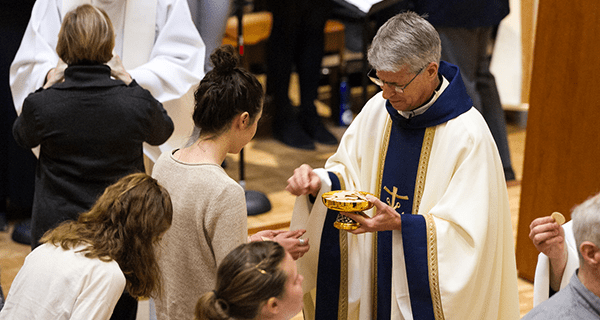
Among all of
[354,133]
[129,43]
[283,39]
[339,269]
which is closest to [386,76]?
[354,133]

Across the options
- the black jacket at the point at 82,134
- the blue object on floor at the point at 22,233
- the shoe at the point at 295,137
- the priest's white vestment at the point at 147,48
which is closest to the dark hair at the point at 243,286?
the black jacket at the point at 82,134

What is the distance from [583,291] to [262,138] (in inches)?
215

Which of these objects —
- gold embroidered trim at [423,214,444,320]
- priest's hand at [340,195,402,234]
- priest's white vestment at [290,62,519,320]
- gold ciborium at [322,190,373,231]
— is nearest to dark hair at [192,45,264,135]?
gold ciborium at [322,190,373,231]

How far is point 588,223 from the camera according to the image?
6.26 feet

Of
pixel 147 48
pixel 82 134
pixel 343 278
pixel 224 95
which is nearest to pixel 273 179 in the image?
pixel 147 48

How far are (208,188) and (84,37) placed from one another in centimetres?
121

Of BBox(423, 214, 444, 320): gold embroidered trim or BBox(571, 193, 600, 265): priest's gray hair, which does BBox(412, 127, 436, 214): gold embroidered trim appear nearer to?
BBox(423, 214, 444, 320): gold embroidered trim

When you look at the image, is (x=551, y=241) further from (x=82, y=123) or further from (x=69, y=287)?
(x=82, y=123)

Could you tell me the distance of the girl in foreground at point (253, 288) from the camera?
1815 mm

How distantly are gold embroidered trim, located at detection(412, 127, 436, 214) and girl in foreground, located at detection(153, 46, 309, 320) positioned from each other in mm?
701

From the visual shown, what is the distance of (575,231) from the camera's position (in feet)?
6.43

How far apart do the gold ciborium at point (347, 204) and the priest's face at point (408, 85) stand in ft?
1.27

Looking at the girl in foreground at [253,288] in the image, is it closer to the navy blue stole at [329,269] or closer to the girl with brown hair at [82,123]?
the navy blue stole at [329,269]

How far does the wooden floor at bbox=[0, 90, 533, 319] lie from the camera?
446cm
